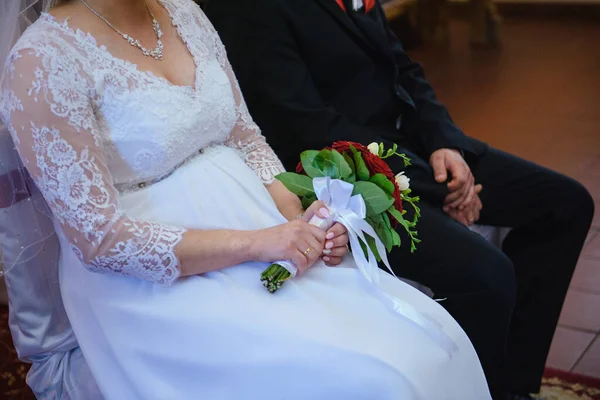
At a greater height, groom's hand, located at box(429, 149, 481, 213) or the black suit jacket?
the black suit jacket

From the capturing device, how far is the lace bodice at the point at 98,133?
4.64ft

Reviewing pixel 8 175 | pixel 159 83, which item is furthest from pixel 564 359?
pixel 8 175

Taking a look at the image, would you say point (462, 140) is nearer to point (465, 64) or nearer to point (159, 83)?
point (159, 83)

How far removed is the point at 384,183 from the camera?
159cm

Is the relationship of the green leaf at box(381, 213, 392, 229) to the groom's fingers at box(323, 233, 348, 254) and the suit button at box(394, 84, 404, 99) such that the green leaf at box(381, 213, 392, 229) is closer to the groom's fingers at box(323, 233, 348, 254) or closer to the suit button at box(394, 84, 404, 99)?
the groom's fingers at box(323, 233, 348, 254)

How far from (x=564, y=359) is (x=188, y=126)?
1494 millimetres

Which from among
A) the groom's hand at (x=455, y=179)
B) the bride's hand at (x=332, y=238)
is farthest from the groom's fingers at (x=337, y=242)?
the groom's hand at (x=455, y=179)

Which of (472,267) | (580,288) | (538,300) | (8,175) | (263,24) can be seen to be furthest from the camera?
(580,288)

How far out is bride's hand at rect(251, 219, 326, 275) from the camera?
1.54m

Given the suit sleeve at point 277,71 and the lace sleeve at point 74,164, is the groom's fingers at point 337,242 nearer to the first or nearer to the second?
the lace sleeve at point 74,164

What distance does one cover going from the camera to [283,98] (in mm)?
2061

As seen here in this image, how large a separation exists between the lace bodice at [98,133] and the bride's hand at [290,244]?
0.16 m

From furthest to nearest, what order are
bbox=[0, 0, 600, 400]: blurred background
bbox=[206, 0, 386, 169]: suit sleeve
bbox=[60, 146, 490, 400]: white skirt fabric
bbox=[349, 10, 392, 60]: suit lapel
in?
bbox=[0, 0, 600, 400]: blurred background → bbox=[349, 10, 392, 60]: suit lapel → bbox=[206, 0, 386, 169]: suit sleeve → bbox=[60, 146, 490, 400]: white skirt fabric

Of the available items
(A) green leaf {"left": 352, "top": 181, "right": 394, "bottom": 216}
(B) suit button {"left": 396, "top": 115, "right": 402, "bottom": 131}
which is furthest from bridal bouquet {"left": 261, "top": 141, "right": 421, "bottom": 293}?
(B) suit button {"left": 396, "top": 115, "right": 402, "bottom": 131}
